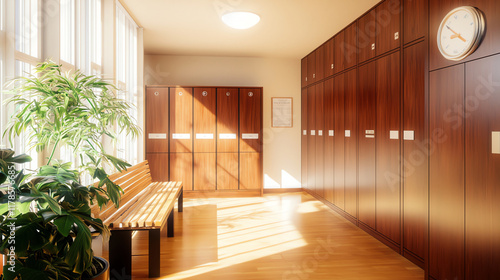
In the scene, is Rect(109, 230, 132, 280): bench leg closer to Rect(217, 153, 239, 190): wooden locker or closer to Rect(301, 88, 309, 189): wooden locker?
Rect(217, 153, 239, 190): wooden locker

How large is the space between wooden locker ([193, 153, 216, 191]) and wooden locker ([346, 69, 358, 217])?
2.51 metres

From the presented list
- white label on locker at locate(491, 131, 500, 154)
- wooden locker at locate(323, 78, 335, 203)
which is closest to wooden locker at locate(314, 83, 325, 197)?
wooden locker at locate(323, 78, 335, 203)

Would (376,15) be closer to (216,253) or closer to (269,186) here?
(216,253)

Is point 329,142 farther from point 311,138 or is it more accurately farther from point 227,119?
point 227,119

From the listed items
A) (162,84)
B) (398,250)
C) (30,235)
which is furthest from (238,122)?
(30,235)

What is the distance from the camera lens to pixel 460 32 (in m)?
2.10

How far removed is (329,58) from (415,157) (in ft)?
8.57

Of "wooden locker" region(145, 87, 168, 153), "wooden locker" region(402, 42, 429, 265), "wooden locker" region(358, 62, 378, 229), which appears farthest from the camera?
"wooden locker" region(145, 87, 168, 153)

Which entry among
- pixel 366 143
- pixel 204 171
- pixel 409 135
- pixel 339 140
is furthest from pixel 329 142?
pixel 204 171

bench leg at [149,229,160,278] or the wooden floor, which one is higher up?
bench leg at [149,229,160,278]

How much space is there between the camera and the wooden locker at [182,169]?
5824 mm

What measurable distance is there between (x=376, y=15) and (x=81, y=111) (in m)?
3.38

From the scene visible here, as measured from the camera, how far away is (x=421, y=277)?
2.67m

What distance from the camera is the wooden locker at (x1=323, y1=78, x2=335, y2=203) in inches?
195
